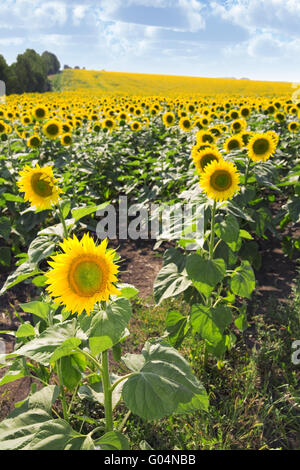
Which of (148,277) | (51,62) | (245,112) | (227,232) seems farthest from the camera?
(51,62)

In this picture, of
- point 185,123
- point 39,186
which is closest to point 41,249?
point 39,186

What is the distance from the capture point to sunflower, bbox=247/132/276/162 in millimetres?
3580

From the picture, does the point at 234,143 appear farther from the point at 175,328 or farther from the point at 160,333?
the point at 175,328

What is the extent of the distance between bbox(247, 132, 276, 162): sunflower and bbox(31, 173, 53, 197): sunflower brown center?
2.18m

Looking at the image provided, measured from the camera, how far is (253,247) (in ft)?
13.7

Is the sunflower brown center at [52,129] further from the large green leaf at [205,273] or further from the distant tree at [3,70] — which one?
the distant tree at [3,70]

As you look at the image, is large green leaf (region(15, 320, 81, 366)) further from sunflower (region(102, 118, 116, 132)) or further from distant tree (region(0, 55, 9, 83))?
distant tree (region(0, 55, 9, 83))

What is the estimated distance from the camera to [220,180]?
2.45 metres

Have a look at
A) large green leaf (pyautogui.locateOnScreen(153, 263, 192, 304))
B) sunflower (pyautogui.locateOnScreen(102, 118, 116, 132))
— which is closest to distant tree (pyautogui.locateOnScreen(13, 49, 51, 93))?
sunflower (pyautogui.locateOnScreen(102, 118, 116, 132))

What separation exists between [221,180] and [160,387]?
1425mm

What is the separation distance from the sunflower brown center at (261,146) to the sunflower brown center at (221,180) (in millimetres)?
1362

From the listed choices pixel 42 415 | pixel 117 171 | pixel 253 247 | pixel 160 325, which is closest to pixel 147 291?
pixel 160 325

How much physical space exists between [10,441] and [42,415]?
0.26 metres

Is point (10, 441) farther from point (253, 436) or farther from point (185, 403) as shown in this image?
point (253, 436)
